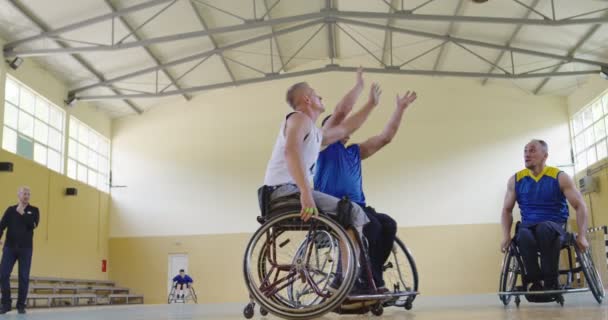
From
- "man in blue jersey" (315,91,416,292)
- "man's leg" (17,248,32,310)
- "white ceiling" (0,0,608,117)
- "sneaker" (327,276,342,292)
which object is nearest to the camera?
"sneaker" (327,276,342,292)

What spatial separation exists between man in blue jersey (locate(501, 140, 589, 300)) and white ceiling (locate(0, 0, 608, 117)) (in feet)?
20.9

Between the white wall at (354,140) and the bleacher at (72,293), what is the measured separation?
154 centimetres

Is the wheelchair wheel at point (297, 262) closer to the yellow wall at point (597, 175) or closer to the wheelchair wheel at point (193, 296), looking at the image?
the yellow wall at point (597, 175)

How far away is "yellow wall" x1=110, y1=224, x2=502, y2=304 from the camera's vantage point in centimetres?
1409

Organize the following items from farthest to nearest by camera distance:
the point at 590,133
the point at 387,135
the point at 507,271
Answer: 1. the point at 590,133
2. the point at 507,271
3. the point at 387,135

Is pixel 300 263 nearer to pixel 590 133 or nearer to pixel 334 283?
pixel 334 283

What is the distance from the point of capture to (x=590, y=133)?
43.5 feet

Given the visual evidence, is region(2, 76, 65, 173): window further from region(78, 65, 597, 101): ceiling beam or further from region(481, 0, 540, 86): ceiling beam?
region(481, 0, 540, 86): ceiling beam

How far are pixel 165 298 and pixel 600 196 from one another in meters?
9.66

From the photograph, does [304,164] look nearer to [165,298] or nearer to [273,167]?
[273,167]

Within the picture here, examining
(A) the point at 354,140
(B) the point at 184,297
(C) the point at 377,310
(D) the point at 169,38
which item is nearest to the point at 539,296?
(C) the point at 377,310

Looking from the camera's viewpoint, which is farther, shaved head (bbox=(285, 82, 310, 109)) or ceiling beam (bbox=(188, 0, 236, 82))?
ceiling beam (bbox=(188, 0, 236, 82))

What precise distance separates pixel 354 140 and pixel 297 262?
40.4 ft

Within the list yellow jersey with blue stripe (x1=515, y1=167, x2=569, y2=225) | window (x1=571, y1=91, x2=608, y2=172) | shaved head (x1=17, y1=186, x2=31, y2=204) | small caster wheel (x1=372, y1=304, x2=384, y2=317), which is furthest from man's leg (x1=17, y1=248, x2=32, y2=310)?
window (x1=571, y1=91, x2=608, y2=172)
